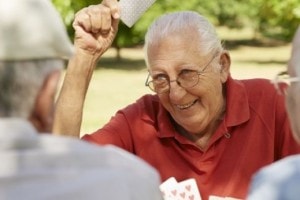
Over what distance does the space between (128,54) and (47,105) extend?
86.4 feet

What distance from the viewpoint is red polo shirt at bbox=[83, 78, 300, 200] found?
12.5ft

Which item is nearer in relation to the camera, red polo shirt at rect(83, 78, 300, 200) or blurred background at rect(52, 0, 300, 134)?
red polo shirt at rect(83, 78, 300, 200)

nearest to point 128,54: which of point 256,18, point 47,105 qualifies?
point 256,18

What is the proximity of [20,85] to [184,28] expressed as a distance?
209 cm

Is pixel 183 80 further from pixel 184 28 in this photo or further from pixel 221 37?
pixel 221 37

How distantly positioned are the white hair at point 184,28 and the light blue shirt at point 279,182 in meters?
1.86

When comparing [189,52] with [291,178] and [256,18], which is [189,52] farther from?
[256,18]

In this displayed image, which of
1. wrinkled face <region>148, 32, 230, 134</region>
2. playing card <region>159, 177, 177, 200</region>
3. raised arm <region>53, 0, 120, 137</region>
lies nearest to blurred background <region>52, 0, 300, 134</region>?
raised arm <region>53, 0, 120, 137</region>

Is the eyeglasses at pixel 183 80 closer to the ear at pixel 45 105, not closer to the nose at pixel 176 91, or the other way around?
the nose at pixel 176 91

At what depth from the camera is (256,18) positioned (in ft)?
101

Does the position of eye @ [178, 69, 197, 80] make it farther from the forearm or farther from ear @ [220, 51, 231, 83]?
the forearm

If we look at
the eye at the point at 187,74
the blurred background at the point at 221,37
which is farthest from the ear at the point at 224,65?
the blurred background at the point at 221,37

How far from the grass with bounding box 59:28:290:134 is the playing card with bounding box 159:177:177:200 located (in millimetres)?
8707

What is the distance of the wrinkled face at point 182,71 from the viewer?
3.86 m
